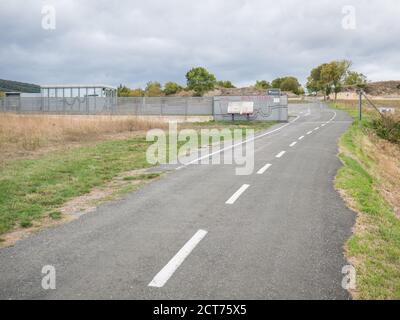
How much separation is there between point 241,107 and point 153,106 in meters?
9.48

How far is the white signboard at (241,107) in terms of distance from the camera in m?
37.2

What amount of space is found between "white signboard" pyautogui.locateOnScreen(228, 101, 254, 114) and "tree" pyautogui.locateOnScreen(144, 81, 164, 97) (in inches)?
2857

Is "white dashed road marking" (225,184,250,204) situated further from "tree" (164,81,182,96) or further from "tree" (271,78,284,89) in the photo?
"tree" (271,78,284,89)

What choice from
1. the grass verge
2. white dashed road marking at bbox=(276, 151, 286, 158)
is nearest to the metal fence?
white dashed road marking at bbox=(276, 151, 286, 158)

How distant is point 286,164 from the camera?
1394 cm

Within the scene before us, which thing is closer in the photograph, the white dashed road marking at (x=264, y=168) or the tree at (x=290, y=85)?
the white dashed road marking at (x=264, y=168)

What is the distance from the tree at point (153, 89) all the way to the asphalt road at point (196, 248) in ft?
334

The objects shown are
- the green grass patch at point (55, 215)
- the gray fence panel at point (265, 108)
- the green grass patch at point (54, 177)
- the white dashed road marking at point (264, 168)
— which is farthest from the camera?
the gray fence panel at point (265, 108)

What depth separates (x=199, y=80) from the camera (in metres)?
105

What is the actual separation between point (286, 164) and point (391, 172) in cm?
686

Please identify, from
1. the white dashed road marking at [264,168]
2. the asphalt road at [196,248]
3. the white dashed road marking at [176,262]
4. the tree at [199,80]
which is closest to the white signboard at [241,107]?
the white dashed road marking at [264,168]

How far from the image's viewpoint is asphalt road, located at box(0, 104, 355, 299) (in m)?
4.71

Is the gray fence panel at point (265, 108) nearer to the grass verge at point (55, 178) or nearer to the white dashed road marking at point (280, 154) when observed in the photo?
the grass verge at point (55, 178)

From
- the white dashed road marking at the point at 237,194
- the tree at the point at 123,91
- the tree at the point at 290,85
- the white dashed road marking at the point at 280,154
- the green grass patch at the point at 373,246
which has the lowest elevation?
the green grass patch at the point at 373,246
